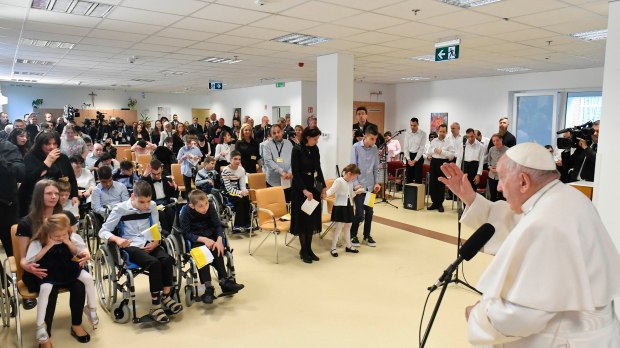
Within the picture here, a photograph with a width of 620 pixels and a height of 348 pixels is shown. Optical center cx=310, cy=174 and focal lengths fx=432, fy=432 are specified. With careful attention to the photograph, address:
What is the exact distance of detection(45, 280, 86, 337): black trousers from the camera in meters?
3.20

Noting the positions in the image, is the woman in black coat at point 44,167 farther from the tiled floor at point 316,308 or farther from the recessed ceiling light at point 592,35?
the recessed ceiling light at point 592,35

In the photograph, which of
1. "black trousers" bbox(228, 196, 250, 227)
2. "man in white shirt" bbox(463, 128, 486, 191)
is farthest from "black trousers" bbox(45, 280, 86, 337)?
"man in white shirt" bbox(463, 128, 486, 191)

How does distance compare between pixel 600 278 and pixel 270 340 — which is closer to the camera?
pixel 600 278

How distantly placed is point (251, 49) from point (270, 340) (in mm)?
5956

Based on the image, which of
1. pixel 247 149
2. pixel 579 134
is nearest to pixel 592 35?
pixel 579 134

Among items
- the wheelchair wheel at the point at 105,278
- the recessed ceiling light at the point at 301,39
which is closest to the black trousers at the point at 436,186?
the recessed ceiling light at the point at 301,39

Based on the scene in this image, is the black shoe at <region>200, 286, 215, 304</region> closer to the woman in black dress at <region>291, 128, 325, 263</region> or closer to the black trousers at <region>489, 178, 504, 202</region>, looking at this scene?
the woman in black dress at <region>291, 128, 325, 263</region>

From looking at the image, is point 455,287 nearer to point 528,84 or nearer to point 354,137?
point 354,137

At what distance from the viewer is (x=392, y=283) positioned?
458cm

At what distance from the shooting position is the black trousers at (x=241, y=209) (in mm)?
6246

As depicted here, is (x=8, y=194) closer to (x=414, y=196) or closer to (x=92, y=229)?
(x=92, y=229)

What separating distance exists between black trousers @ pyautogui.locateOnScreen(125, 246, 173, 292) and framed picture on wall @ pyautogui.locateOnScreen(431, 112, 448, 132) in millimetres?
11505

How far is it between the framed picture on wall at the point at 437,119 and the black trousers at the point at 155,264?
37.7ft

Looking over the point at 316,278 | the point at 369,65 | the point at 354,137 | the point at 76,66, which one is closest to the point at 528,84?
the point at 369,65
